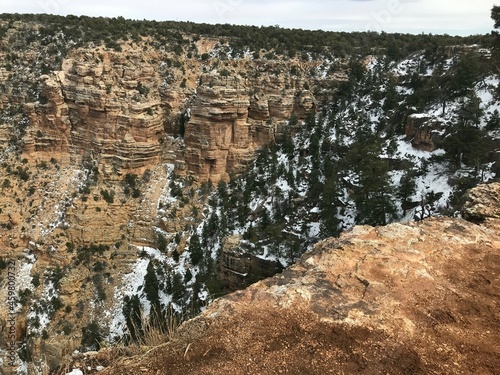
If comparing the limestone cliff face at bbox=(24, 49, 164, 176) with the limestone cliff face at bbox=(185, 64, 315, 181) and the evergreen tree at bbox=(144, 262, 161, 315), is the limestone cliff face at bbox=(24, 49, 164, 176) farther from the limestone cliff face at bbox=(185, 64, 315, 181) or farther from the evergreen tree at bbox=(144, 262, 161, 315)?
the evergreen tree at bbox=(144, 262, 161, 315)

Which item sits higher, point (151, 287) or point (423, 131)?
point (423, 131)

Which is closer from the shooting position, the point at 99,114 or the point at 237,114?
the point at 99,114

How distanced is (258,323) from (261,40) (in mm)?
47125

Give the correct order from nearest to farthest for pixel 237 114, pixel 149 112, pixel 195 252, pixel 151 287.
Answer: pixel 151 287 → pixel 195 252 → pixel 149 112 → pixel 237 114

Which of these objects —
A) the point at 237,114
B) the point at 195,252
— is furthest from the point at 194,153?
the point at 195,252

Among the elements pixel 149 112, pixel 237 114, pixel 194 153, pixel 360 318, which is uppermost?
pixel 360 318

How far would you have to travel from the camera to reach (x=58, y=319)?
32875 mm

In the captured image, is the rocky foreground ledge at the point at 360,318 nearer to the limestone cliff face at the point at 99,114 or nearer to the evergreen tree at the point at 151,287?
the evergreen tree at the point at 151,287

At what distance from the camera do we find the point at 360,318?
Answer: 7770 millimetres

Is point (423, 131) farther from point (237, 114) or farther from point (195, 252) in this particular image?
point (195, 252)

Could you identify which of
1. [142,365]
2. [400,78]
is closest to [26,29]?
[400,78]

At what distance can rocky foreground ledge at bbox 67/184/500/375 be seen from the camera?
6785 millimetres

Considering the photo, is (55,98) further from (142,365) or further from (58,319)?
(142,365)

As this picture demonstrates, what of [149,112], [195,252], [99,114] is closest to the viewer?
[195,252]
